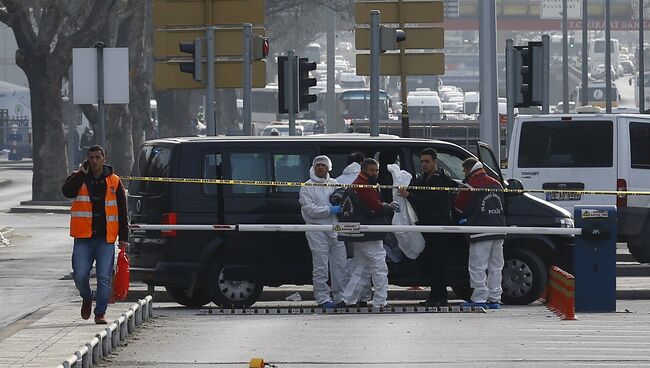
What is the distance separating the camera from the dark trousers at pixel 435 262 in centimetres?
1767

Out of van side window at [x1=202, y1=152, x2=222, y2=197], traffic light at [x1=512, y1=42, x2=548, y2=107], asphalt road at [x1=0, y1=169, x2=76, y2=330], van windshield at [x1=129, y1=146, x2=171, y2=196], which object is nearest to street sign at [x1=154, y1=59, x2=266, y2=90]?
asphalt road at [x1=0, y1=169, x2=76, y2=330]

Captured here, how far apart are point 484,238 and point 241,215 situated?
249 cm

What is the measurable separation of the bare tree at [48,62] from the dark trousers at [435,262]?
23.6 meters

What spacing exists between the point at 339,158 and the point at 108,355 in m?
5.43

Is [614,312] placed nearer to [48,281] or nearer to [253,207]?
[253,207]

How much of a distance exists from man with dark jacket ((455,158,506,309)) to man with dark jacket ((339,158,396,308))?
2.91ft

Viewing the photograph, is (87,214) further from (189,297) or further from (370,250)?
(370,250)

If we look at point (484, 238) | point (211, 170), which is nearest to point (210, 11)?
point (211, 170)

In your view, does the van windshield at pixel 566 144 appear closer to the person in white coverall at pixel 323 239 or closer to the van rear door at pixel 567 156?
the van rear door at pixel 567 156

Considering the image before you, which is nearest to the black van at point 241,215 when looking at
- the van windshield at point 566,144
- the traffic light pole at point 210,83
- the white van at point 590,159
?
the traffic light pole at point 210,83

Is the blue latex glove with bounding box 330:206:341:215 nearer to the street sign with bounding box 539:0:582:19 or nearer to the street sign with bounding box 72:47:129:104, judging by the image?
the street sign with bounding box 72:47:129:104

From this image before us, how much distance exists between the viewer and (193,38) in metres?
23.7

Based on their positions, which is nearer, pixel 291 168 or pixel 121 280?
pixel 121 280

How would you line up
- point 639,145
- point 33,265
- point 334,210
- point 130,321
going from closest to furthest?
1. point 130,321
2. point 334,210
3. point 639,145
4. point 33,265
